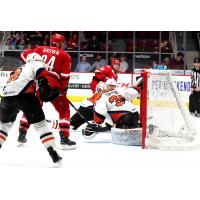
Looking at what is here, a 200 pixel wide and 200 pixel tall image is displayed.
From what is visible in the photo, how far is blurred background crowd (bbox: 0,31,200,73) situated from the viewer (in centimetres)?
1130

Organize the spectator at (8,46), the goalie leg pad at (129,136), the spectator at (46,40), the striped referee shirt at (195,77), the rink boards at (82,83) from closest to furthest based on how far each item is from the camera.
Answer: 1. the goalie leg pad at (129,136)
2. the striped referee shirt at (195,77)
3. the rink boards at (82,83)
4. the spectator at (46,40)
5. the spectator at (8,46)

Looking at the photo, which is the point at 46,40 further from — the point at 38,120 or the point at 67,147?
the point at 38,120

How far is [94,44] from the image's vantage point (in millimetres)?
11602

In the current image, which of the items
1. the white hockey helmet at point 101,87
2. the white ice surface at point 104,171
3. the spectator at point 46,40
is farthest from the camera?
the spectator at point 46,40

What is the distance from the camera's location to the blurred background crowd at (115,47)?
→ 11.3 m

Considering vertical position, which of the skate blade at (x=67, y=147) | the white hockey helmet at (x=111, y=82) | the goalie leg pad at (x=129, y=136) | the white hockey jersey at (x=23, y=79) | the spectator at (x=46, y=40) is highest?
the spectator at (x=46, y=40)

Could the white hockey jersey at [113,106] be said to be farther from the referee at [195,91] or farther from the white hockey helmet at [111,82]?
the referee at [195,91]

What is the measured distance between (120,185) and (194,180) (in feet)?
1.72

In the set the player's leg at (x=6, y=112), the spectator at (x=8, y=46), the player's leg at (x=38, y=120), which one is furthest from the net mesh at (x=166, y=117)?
the spectator at (x=8, y=46)

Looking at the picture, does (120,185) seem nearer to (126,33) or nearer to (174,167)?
(174,167)

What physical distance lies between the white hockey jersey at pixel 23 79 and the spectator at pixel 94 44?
7.58 m

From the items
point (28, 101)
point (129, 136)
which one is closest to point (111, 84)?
point (129, 136)

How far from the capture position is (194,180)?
364 centimetres

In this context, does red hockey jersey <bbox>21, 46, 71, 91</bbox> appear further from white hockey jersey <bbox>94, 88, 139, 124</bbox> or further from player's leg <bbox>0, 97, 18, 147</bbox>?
player's leg <bbox>0, 97, 18, 147</bbox>
